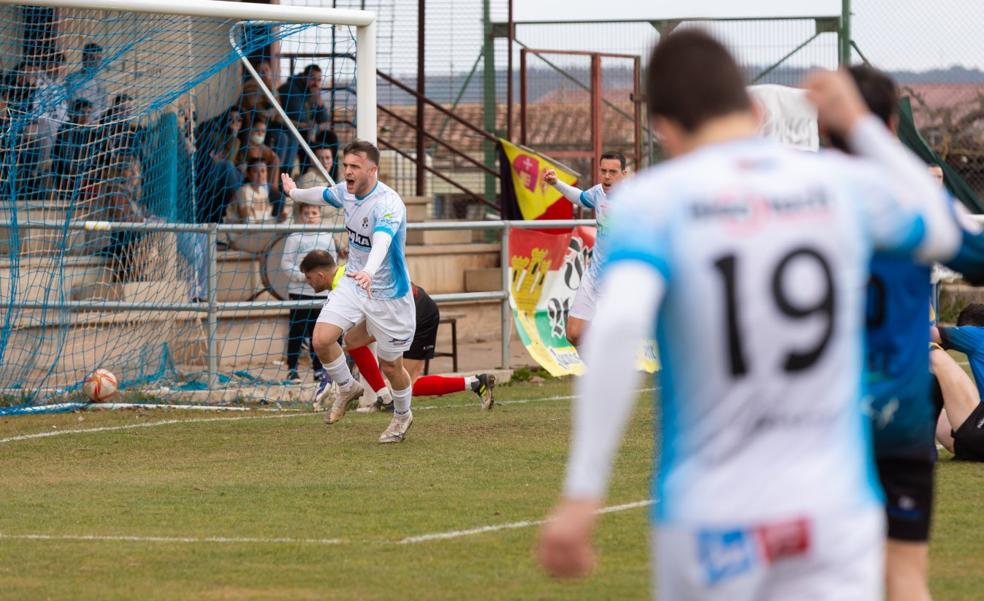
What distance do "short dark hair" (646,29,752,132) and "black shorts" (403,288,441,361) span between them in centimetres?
962

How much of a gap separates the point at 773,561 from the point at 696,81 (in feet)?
3.09

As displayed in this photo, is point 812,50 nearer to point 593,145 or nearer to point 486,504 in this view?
point 593,145

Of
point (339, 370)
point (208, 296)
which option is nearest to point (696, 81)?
point (339, 370)

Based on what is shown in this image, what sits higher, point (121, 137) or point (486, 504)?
point (121, 137)

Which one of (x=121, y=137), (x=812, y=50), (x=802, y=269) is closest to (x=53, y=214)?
(x=121, y=137)

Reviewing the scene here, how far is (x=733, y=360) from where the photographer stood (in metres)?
2.93

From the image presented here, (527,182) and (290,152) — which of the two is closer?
(290,152)

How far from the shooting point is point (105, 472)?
9.44m

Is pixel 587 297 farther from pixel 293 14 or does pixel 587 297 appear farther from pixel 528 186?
pixel 528 186

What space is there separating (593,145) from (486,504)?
11.5 m

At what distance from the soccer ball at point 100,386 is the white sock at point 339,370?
215 centimetres

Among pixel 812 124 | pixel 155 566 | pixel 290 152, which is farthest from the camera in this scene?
pixel 812 124

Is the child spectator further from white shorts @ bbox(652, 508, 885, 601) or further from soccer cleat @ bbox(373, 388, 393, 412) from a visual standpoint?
white shorts @ bbox(652, 508, 885, 601)

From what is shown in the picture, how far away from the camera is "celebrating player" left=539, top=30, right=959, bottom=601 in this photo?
289cm
